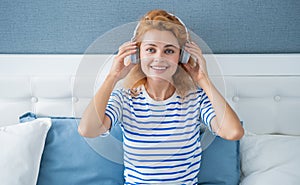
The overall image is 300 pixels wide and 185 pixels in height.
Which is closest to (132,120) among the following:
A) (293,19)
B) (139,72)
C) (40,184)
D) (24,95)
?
(139,72)

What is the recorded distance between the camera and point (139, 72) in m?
1.37

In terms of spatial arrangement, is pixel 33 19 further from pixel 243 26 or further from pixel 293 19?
pixel 293 19

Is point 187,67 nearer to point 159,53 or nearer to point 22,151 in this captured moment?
point 159,53

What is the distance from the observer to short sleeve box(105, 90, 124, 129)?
4.55ft

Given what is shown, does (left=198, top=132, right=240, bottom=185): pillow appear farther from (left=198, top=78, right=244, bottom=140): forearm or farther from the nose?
the nose

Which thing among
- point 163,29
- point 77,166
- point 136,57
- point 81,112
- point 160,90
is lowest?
point 77,166

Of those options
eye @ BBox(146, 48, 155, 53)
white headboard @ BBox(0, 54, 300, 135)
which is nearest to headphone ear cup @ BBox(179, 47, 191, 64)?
eye @ BBox(146, 48, 155, 53)

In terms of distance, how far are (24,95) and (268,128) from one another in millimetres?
1071

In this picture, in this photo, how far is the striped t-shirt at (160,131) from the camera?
1.38 metres

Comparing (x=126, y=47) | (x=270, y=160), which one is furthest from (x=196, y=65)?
(x=270, y=160)

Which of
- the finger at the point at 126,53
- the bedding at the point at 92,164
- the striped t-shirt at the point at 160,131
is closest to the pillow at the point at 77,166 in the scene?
the bedding at the point at 92,164

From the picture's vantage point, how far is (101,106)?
1367mm

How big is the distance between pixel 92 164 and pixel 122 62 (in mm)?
448

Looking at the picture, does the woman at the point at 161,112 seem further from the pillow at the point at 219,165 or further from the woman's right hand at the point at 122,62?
the pillow at the point at 219,165
